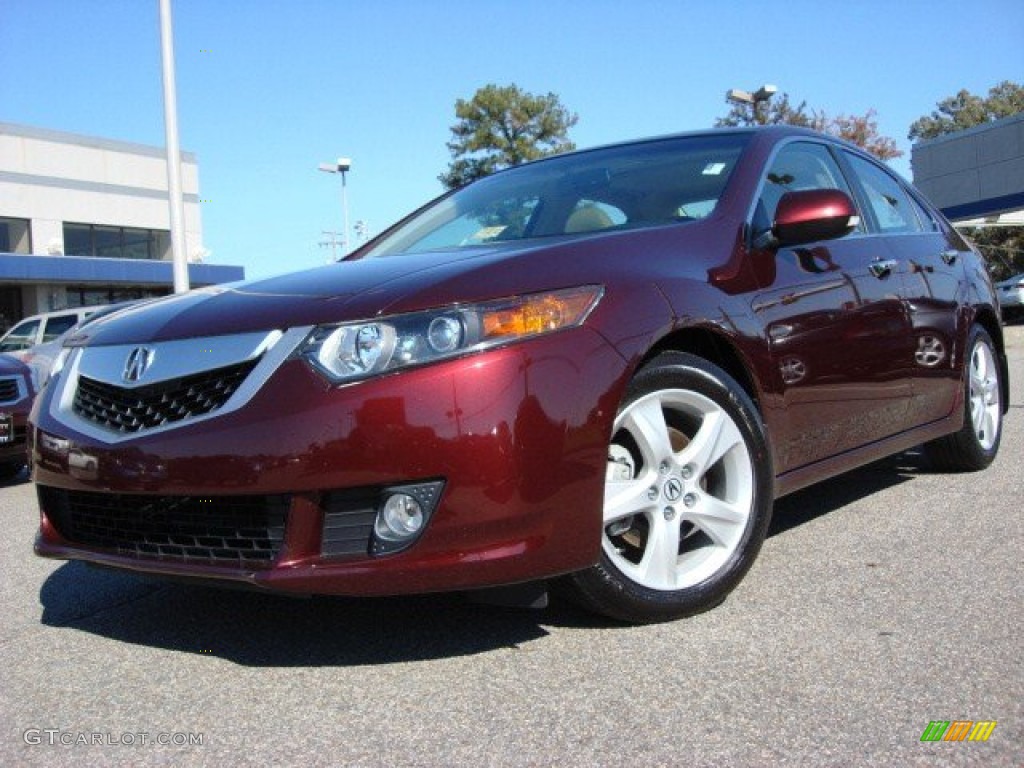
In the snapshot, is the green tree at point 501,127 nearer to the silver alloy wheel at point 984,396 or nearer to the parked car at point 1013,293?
the parked car at point 1013,293

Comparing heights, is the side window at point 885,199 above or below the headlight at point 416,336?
above

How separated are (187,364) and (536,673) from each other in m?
1.21

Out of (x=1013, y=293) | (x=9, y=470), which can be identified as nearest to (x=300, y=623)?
(x=9, y=470)

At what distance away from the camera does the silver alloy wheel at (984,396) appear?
4930 mm

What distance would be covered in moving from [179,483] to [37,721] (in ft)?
2.12

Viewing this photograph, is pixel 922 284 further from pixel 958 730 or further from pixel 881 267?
pixel 958 730

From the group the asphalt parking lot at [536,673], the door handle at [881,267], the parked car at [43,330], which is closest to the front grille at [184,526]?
the asphalt parking lot at [536,673]

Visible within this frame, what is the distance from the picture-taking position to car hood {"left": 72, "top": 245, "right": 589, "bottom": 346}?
2.52 metres

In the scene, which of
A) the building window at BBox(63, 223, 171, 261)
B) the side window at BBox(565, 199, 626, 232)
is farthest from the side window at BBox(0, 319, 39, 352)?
the building window at BBox(63, 223, 171, 261)

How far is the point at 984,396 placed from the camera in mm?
5074

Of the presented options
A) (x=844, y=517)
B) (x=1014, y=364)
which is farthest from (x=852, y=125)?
(x=844, y=517)

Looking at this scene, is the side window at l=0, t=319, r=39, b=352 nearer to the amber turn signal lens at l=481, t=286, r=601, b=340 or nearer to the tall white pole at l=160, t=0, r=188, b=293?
the tall white pole at l=160, t=0, r=188, b=293

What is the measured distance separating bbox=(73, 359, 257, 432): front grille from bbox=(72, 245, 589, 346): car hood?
0.42 ft
